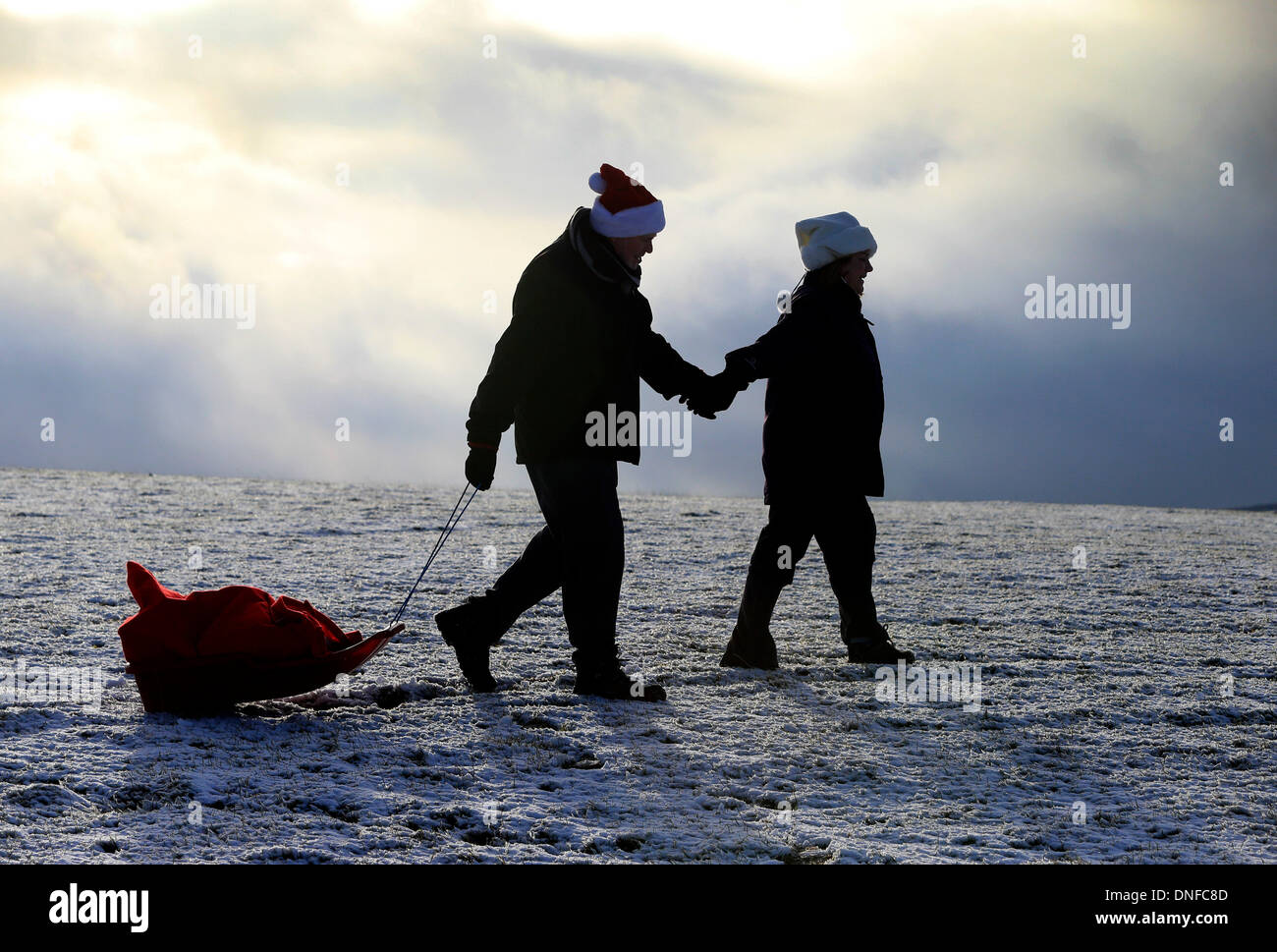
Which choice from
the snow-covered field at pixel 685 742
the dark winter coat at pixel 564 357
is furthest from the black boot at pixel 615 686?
the dark winter coat at pixel 564 357

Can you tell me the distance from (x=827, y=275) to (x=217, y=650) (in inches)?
118

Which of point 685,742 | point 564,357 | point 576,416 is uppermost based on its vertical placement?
point 564,357

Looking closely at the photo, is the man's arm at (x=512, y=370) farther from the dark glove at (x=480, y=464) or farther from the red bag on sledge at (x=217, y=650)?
the red bag on sledge at (x=217, y=650)

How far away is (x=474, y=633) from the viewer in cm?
453

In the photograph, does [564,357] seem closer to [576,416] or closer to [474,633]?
[576,416]

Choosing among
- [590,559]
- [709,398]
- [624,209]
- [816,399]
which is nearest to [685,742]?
[590,559]

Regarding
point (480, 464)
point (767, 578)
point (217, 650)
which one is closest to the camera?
point (217, 650)

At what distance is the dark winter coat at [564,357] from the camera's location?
4.40 m

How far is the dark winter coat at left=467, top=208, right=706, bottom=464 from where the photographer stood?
14.4 feet

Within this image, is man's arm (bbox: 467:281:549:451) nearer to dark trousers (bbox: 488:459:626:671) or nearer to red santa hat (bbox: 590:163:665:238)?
dark trousers (bbox: 488:459:626:671)

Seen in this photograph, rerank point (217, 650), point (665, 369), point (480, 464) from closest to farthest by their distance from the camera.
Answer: point (217, 650) → point (480, 464) → point (665, 369)

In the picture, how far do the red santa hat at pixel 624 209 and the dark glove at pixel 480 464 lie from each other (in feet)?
3.21

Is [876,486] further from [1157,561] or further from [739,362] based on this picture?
[1157,561]
